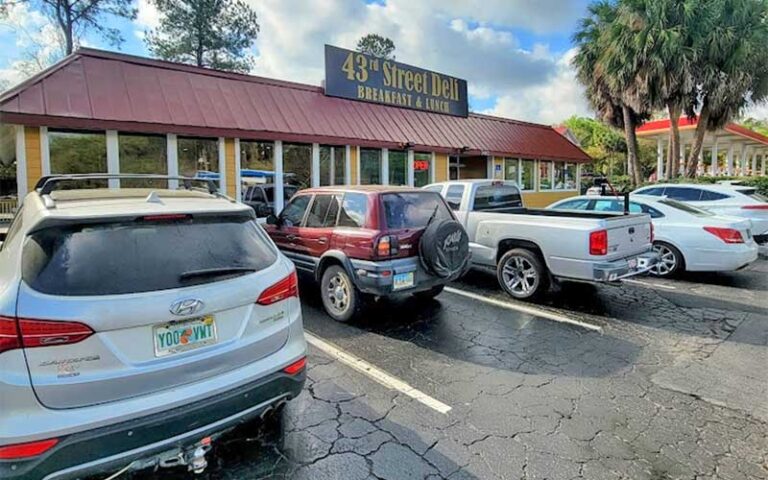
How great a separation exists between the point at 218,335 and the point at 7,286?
38.9 inches

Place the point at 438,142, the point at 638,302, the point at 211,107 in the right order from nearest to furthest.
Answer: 1. the point at 638,302
2. the point at 211,107
3. the point at 438,142

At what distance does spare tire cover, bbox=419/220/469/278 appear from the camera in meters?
5.52

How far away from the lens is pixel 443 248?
18.4 feet

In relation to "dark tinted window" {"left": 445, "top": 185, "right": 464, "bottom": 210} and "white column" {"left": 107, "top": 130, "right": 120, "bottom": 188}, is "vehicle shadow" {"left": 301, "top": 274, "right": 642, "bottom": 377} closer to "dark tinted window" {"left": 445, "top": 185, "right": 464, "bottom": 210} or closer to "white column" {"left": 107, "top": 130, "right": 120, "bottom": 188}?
"dark tinted window" {"left": 445, "top": 185, "right": 464, "bottom": 210}

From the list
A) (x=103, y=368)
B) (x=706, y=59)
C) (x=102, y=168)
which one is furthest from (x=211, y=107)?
(x=706, y=59)

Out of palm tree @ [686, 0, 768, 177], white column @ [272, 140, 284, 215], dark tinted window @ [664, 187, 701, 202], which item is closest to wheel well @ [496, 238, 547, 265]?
white column @ [272, 140, 284, 215]

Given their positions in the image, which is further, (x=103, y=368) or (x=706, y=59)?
(x=706, y=59)

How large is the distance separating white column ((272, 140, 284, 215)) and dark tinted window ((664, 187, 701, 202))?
32.5 ft

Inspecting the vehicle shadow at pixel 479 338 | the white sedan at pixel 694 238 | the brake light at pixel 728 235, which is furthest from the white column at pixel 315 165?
the brake light at pixel 728 235

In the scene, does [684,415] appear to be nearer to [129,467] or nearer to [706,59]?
[129,467]

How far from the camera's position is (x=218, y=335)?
8.45ft

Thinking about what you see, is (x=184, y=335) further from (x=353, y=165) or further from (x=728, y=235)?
(x=353, y=165)

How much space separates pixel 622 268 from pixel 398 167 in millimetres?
9171

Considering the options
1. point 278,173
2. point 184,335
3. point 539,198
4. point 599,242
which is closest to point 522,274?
point 599,242
